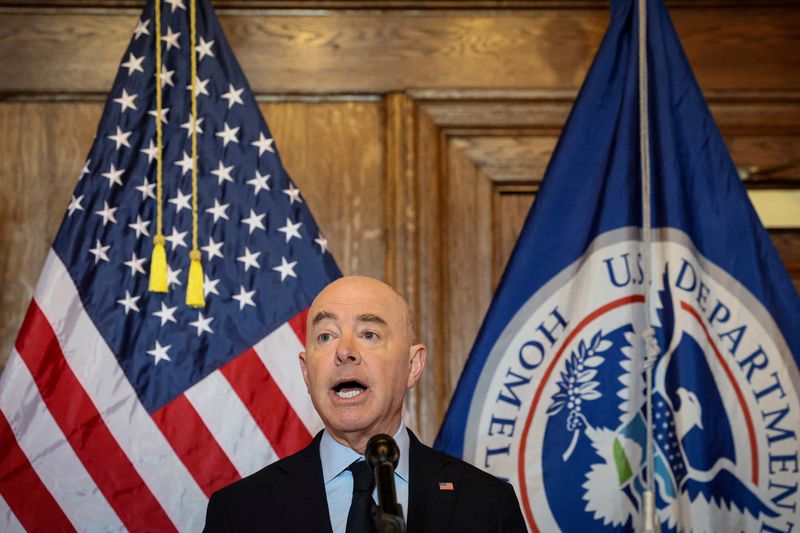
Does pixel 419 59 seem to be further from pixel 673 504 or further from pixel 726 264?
pixel 673 504

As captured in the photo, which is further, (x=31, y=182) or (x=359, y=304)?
(x=31, y=182)

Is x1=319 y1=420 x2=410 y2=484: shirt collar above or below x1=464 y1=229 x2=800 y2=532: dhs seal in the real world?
below

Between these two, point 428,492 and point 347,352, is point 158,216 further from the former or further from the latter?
point 428,492

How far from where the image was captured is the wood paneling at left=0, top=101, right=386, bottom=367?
3.41 m

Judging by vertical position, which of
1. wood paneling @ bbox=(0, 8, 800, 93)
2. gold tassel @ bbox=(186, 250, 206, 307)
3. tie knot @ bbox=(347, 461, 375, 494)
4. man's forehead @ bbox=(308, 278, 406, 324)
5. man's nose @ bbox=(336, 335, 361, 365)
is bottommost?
tie knot @ bbox=(347, 461, 375, 494)

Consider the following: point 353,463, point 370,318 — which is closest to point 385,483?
point 353,463

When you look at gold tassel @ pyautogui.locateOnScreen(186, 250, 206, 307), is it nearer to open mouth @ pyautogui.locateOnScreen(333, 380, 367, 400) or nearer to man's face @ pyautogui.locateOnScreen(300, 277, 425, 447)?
man's face @ pyautogui.locateOnScreen(300, 277, 425, 447)

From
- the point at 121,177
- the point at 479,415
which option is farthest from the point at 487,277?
the point at 121,177

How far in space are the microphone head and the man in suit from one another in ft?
1.46

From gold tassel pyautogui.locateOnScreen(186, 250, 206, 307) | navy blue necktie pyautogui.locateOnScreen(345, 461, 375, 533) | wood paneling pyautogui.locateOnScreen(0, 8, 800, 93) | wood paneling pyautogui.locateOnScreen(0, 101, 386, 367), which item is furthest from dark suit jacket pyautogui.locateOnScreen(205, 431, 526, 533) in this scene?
wood paneling pyautogui.locateOnScreen(0, 8, 800, 93)

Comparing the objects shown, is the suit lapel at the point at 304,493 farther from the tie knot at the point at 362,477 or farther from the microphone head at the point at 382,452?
the microphone head at the point at 382,452

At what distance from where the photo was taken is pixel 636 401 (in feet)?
9.51

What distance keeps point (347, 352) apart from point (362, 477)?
10.0 inches

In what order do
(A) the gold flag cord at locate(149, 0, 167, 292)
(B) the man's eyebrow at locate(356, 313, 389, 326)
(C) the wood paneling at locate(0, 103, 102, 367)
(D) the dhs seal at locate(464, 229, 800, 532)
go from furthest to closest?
1. (C) the wood paneling at locate(0, 103, 102, 367)
2. (A) the gold flag cord at locate(149, 0, 167, 292)
3. (D) the dhs seal at locate(464, 229, 800, 532)
4. (B) the man's eyebrow at locate(356, 313, 389, 326)
